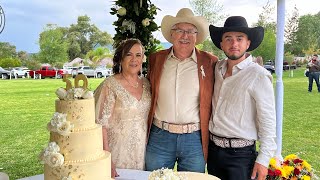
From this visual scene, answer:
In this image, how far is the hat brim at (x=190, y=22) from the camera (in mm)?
2891

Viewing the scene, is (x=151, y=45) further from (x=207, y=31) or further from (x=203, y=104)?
(x=203, y=104)

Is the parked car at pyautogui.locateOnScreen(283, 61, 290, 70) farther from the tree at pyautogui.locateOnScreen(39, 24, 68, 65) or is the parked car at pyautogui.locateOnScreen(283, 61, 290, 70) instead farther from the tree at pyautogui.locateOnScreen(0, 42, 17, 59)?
the tree at pyautogui.locateOnScreen(39, 24, 68, 65)

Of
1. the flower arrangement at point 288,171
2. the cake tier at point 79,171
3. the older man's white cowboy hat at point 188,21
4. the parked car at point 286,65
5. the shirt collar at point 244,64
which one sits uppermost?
the older man's white cowboy hat at point 188,21

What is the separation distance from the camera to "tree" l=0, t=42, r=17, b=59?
2467 cm

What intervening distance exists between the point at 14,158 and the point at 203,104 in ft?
17.4

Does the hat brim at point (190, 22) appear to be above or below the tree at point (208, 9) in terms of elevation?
below

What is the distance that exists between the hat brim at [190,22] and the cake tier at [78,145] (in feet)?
4.11

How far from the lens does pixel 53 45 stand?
2814cm

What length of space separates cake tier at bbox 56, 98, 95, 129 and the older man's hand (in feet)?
3.76

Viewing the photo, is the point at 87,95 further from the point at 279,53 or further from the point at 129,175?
the point at 279,53

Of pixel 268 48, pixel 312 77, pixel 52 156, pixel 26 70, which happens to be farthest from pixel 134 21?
pixel 26 70

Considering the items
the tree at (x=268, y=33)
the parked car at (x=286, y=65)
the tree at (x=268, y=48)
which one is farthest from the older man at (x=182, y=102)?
the parked car at (x=286, y=65)

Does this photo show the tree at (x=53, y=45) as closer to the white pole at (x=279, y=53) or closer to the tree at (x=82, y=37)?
the tree at (x=82, y=37)

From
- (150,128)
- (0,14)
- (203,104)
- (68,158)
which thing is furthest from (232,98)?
(0,14)
